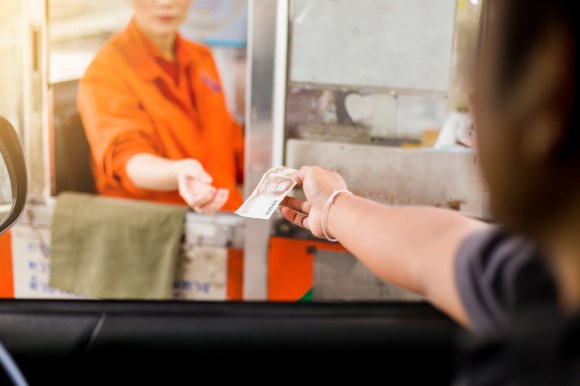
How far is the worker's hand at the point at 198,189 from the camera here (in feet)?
8.64

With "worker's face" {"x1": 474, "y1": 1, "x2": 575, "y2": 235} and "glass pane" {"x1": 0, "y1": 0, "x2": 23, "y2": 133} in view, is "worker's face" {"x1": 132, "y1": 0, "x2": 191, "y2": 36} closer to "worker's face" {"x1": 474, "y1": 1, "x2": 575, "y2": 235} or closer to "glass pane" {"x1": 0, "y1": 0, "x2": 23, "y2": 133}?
"glass pane" {"x1": 0, "y1": 0, "x2": 23, "y2": 133}

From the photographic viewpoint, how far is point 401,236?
1.06 metres

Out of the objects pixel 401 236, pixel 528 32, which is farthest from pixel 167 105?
pixel 528 32

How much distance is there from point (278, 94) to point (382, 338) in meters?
1.24

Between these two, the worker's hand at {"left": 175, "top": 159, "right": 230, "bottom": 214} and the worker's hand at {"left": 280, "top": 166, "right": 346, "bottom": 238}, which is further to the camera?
the worker's hand at {"left": 175, "top": 159, "right": 230, "bottom": 214}

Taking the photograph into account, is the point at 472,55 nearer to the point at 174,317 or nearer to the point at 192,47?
the point at 174,317

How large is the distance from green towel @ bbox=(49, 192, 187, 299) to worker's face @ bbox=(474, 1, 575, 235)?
2.18 metres

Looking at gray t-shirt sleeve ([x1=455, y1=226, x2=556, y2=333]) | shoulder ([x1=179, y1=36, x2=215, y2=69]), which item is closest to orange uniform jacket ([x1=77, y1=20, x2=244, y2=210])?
shoulder ([x1=179, y1=36, x2=215, y2=69])

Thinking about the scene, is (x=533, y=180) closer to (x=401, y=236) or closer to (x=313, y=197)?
(x=401, y=236)

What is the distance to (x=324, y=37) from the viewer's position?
246 cm

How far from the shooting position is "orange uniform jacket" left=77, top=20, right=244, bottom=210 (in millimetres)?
2596

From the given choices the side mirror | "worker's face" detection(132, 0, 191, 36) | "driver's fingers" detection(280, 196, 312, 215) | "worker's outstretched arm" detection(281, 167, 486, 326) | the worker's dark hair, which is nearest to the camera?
the worker's dark hair

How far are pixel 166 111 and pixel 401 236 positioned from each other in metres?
1.73

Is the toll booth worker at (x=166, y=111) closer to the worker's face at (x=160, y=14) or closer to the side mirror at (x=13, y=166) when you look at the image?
the worker's face at (x=160, y=14)
